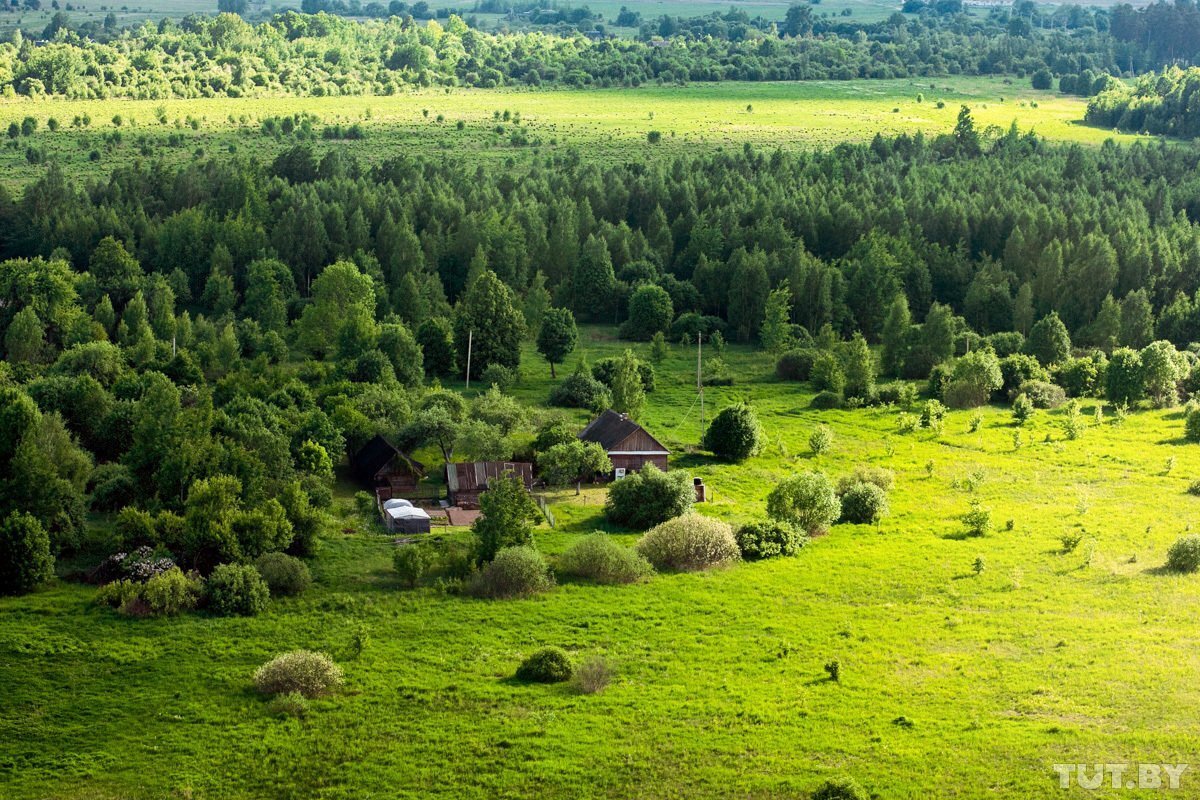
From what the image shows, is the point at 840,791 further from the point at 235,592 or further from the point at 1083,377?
the point at 1083,377

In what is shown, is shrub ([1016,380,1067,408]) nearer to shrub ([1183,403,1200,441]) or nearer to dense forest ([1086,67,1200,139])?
shrub ([1183,403,1200,441])

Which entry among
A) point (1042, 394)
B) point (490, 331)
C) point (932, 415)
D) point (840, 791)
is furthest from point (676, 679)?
point (1042, 394)

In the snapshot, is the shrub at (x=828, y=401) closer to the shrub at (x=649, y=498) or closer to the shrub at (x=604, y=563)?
the shrub at (x=649, y=498)

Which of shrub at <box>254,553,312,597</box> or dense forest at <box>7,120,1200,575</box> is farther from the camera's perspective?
dense forest at <box>7,120,1200,575</box>

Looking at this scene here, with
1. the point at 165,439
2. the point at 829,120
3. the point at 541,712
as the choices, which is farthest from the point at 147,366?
the point at 829,120

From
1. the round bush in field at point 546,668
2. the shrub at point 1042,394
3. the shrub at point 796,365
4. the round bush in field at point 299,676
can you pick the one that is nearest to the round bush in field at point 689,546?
the round bush in field at point 546,668

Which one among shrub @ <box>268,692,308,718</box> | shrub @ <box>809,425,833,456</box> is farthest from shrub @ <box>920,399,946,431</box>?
shrub @ <box>268,692,308,718</box>

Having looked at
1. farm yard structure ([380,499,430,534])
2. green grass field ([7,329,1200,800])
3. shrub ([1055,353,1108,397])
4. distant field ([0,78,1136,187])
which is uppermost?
distant field ([0,78,1136,187])
